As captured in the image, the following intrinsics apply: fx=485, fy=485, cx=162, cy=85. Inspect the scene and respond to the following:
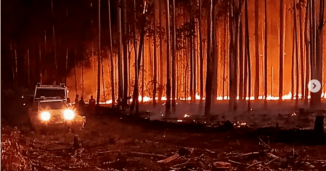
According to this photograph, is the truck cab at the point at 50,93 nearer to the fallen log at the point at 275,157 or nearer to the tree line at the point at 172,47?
the tree line at the point at 172,47

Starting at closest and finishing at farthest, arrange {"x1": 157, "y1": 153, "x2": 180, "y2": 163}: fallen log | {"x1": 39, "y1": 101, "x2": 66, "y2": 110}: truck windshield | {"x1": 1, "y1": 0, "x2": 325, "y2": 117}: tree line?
{"x1": 157, "y1": 153, "x2": 180, "y2": 163}: fallen log < {"x1": 39, "y1": 101, "x2": 66, "y2": 110}: truck windshield < {"x1": 1, "y1": 0, "x2": 325, "y2": 117}: tree line

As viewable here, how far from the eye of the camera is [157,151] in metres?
14.7

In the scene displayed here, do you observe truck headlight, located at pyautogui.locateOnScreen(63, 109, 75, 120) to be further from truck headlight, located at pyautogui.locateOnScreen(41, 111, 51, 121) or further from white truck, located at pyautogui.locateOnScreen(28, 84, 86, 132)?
truck headlight, located at pyautogui.locateOnScreen(41, 111, 51, 121)

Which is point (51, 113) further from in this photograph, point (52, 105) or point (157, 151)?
point (157, 151)

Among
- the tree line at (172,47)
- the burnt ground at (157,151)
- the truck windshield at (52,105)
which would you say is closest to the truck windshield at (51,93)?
the truck windshield at (52,105)

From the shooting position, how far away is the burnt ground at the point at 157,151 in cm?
1210

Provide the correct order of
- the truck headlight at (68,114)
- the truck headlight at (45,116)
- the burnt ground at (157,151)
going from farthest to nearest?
the truck headlight at (68,114), the truck headlight at (45,116), the burnt ground at (157,151)

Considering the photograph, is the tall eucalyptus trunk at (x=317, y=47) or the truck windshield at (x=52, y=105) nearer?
the truck windshield at (x=52, y=105)

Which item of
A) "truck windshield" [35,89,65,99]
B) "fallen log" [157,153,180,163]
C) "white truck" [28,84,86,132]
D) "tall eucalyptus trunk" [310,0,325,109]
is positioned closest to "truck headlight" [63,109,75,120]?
"white truck" [28,84,86,132]

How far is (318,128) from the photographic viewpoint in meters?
16.7

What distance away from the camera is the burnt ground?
39.7 feet

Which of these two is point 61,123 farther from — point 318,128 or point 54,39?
point 54,39

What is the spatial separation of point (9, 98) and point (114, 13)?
12.8 meters

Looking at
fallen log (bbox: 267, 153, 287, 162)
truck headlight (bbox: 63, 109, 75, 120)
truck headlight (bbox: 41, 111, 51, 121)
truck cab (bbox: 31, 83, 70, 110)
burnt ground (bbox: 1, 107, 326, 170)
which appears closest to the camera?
burnt ground (bbox: 1, 107, 326, 170)
